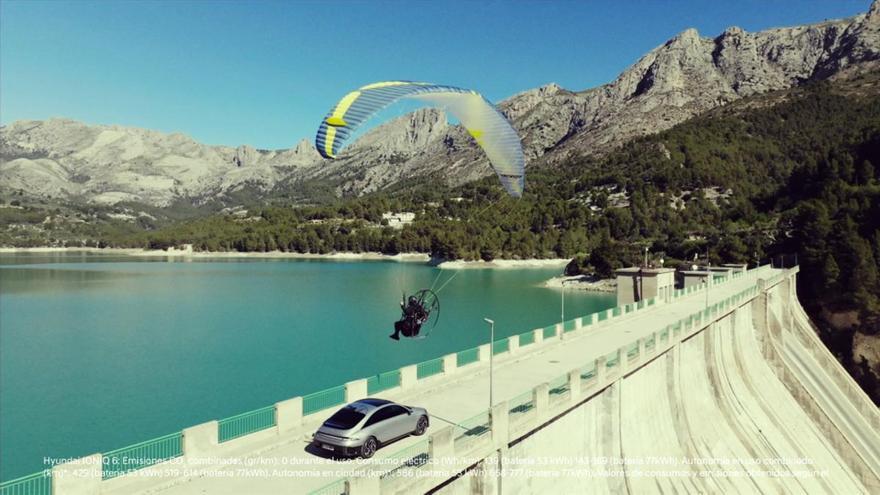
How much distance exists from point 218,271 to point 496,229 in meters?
85.7

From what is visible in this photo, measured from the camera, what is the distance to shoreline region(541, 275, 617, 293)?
10919cm

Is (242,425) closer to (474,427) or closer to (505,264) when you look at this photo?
(474,427)

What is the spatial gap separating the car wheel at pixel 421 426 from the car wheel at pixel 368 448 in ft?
6.29

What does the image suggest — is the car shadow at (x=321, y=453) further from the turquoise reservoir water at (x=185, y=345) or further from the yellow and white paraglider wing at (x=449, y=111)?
the turquoise reservoir water at (x=185, y=345)

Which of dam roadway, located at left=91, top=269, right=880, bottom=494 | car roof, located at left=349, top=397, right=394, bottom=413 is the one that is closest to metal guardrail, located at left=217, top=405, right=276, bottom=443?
dam roadway, located at left=91, top=269, right=880, bottom=494

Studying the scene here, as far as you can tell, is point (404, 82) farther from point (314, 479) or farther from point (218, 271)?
point (218, 271)

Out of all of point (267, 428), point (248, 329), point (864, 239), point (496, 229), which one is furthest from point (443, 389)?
point (496, 229)

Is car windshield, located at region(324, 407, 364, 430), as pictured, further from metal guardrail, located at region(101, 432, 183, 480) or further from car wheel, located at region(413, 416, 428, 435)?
metal guardrail, located at region(101, 432, 183, 480)

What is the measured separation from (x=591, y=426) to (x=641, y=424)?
5.67m

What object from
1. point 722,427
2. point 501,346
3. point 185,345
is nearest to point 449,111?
point 501,346

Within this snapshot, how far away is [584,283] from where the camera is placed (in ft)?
374

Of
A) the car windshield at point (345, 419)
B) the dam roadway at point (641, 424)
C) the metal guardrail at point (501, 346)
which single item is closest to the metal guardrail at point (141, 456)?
the dam roadway at point (641, 424)

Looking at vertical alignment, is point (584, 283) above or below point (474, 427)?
below

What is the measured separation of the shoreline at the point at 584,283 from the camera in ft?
358
